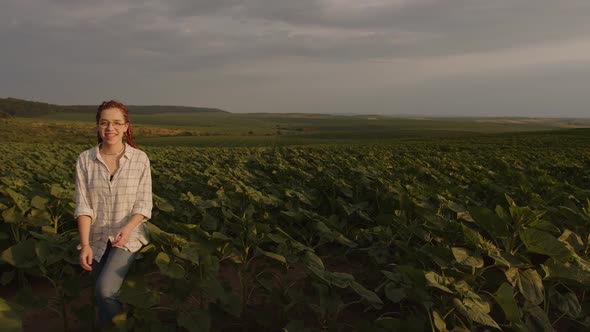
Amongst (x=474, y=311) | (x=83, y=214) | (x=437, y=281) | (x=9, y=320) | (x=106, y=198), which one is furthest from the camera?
(x=106, y=198)

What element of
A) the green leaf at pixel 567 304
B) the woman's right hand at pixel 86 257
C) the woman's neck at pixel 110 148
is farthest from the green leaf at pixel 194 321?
the green leaf at pixel 567 304

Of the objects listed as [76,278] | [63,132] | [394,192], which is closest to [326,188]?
[394,192]

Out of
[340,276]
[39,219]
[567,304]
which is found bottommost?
[567,304]

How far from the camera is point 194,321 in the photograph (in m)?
2.70

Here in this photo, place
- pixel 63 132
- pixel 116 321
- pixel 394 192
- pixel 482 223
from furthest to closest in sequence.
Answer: pixel 63 132 < pixel 394 192 < pixel 482 223 < pixel 116 321

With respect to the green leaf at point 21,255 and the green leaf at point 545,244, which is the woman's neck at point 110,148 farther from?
the green leaf at point 545,244

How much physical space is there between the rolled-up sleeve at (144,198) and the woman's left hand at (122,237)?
18cm

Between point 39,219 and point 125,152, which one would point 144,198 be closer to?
point 125,152

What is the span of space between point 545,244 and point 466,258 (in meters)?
0.57

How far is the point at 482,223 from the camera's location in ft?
9.89

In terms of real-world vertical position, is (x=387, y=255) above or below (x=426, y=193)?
below

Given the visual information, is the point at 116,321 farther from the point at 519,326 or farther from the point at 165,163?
the point at 165,163

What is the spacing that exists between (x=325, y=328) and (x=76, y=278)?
2325 millimetres

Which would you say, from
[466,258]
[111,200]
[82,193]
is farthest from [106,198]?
[466,258]
